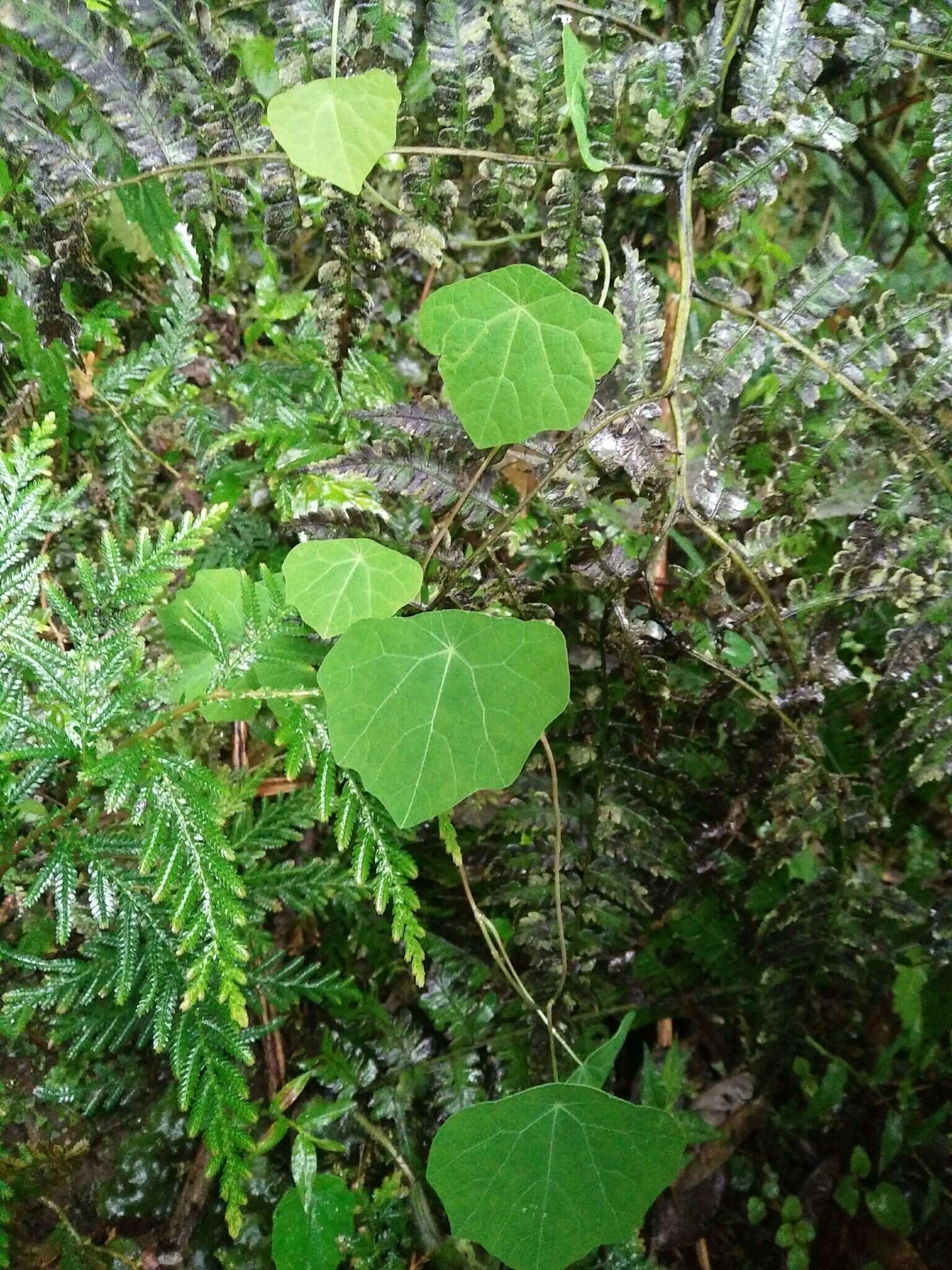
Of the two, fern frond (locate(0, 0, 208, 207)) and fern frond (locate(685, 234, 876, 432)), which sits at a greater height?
fern frond (locate(0, 0, 208, 207))

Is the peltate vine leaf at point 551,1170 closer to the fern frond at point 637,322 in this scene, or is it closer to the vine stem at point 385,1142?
the vine stem at point 385,1142

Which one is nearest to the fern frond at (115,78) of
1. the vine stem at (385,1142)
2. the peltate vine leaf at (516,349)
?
the peltate vine leaf at (516,349)

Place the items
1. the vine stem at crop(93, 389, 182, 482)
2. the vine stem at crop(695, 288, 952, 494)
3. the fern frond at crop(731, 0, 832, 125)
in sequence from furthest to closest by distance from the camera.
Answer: the vine stem at crop(93, 389, 182, 482) < the vine stem at crop(695, 288, 952, 494) < the fern frond at crop(731, 0, 832, 125)

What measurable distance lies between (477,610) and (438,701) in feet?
0.84

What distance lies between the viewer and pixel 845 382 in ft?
4.06

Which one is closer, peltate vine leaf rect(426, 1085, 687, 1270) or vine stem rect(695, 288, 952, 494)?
peltate vine leaf rect(426, 1085, 687, 1270)

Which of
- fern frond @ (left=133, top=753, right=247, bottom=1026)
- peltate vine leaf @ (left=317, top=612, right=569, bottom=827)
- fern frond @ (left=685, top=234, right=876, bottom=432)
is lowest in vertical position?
fern frond @ (left=133, top=753, right=247, bottom=1026)

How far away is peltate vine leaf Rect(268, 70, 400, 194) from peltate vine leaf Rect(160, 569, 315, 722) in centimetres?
60

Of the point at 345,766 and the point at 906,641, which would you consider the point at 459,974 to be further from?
the point at 906,641

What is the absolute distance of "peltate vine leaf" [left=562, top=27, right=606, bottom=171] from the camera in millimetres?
1093

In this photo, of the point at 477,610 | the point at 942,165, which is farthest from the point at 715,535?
the point at 942,165

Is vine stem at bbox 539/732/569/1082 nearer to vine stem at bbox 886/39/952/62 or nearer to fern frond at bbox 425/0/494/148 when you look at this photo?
fern frond at bbox 425/0/494/148

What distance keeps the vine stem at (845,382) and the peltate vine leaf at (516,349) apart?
1.09 ft

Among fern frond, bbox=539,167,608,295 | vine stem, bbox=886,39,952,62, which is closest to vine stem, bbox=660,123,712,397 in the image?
fern frond, bbox=539,167,608,295
